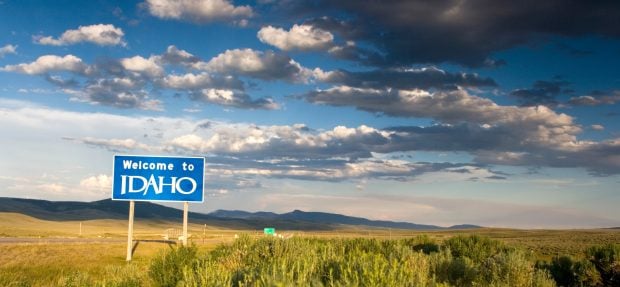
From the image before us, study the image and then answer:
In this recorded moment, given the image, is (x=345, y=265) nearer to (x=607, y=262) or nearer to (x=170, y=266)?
(x=170, y=266)

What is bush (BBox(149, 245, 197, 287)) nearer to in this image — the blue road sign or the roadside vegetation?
the roadside vegetation

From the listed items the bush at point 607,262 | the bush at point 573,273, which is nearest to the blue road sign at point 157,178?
the bush at point 573,273

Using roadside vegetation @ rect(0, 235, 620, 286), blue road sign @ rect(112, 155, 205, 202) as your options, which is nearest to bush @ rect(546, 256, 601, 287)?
roadside vegetation @ rect(0, 235, 620, 286)

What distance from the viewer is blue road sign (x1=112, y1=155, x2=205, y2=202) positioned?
28.2 m

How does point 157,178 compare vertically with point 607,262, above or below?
above

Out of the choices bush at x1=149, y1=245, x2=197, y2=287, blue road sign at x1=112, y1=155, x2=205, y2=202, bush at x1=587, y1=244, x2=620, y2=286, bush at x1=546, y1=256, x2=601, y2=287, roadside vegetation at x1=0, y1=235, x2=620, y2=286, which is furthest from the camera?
blue road sign at x1=112, y1=155, x2=205, y2=202

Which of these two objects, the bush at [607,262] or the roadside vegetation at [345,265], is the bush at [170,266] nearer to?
the roadside vegetation at [345,265]

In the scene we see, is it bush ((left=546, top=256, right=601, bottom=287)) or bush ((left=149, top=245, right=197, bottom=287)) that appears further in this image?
bush ((left=546, top=256, right=601, bottom=287))

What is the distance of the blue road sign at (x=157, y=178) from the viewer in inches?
1110

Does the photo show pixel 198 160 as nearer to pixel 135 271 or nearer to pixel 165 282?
pixel 135 271

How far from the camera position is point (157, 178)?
2841 centimetres

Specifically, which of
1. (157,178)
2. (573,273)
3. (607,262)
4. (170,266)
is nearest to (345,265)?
(170,266)

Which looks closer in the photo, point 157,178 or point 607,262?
point 607,262

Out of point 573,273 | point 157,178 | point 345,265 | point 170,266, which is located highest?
point 157,178
